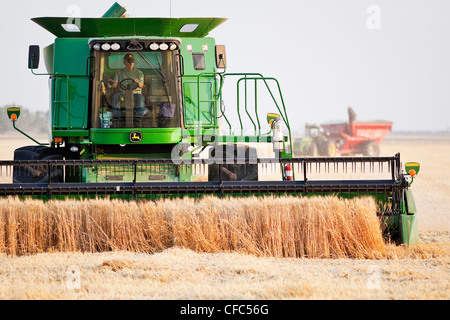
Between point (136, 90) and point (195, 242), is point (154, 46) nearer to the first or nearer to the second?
point (136, 90)

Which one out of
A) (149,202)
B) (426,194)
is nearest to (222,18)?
(149,202)

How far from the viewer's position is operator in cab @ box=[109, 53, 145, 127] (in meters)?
9.98

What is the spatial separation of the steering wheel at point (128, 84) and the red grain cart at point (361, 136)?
941 inches

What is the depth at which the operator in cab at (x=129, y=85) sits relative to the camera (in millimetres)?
9984

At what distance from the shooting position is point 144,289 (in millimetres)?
6477

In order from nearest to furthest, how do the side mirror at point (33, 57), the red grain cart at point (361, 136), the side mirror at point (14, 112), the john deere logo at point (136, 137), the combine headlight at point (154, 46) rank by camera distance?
the john deere logo at point (136, 137), the combine headlight at point (154, 46), the side mirror at point (33, 57), the side mirror at point (14, 112), the red grain cart at point (361, 136)

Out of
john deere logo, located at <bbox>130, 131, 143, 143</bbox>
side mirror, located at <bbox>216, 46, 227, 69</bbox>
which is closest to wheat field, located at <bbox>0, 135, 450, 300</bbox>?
john deere logo, located at <bbox>130, 131, 143, 143</bbox>

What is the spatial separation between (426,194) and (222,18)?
440 inches

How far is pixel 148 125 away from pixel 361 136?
24.2m

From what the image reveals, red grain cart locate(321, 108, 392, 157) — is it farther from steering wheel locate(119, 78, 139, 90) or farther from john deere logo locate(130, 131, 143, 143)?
john deere logo locate(130, 131, 143, 143)

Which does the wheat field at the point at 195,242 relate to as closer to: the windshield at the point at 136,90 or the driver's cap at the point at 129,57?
the windshield at the point at 136,90

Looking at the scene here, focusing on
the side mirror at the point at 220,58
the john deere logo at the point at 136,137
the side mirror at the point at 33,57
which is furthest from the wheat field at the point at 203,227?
the side mirror at the point at 220,58

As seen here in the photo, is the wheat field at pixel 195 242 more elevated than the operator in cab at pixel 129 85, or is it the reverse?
the operator in cab at pixel 129 85

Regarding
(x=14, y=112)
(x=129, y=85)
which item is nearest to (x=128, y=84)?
(x=129, y=85)
